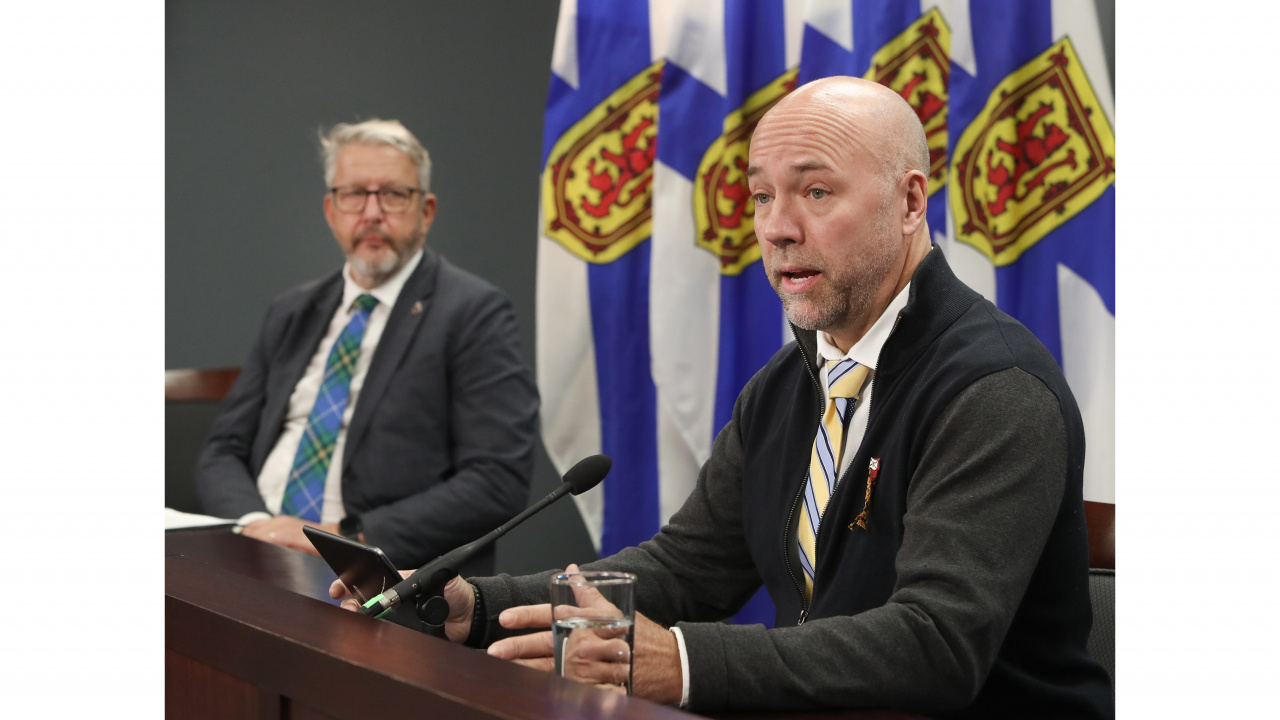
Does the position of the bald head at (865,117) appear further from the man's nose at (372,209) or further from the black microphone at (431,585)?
the man's nose at (372,209)

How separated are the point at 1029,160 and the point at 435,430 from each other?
143 cm

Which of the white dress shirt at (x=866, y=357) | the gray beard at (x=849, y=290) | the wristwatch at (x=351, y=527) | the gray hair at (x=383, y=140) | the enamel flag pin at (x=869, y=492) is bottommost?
the wristwatch at (x=351, y=527)

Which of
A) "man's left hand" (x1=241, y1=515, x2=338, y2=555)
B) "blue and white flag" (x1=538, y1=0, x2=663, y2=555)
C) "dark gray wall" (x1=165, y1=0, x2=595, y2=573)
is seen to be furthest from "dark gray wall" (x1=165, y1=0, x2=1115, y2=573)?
"man's left hand" (x1=241, y1=515, x2=338, y2=555)

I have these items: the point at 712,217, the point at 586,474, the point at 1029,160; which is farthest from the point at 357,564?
the point at 712,217

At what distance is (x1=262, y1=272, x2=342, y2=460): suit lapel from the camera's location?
2.81 meters

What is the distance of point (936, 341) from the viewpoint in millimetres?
1354

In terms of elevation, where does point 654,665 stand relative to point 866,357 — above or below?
below

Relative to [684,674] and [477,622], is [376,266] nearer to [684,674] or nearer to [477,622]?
[477,622]

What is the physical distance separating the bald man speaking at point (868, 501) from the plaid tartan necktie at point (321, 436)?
4.25ft

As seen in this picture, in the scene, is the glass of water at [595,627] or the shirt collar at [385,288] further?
the shirt collar at [385,288]

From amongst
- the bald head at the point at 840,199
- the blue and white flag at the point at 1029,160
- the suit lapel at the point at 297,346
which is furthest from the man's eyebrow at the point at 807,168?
the suit lapel at the point at 297,346

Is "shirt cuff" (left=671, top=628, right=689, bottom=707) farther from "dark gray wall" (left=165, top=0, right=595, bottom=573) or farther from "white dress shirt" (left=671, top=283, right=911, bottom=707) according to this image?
"dark gray wall" (left=165, top=0, right=595, bottom=573)

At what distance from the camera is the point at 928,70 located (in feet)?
7.71

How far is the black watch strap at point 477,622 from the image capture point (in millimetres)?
1352
